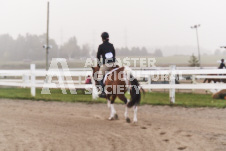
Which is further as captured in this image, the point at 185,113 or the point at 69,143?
the point at 185,113

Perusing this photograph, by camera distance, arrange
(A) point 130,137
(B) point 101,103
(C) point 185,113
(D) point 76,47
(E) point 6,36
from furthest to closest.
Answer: (E) point 6,36 → (D) point 76,47 → (B) point 101,103 → (C) point 185,113 → (A) point 130,137

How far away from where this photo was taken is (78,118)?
32.7ft

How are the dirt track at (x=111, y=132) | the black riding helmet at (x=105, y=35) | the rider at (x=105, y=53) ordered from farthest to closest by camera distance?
the black riding helmet at (x=105, y=35) → the rider at (x=105, y=53) → the dirt track at (x=111, y=132)

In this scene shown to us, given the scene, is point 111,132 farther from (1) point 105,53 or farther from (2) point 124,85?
(1) point 105,53

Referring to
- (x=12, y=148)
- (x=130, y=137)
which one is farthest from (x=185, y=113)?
(x=12, y=148)

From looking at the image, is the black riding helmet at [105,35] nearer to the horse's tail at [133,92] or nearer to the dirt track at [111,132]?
the horse's tail at [133,92]

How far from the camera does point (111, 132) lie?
25.1ft

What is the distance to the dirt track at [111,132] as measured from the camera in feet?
20.8

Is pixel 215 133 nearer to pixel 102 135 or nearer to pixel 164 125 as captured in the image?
pixel 164 125

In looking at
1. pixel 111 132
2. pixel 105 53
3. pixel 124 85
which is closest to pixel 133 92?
pixel 124 85

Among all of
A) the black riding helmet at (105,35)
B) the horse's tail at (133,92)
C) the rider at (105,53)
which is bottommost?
the horse's tail at (133,92)

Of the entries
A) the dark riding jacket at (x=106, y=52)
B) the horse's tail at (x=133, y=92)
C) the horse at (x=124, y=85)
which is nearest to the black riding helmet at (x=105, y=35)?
the dark riding jacket at (x=106, y=52)

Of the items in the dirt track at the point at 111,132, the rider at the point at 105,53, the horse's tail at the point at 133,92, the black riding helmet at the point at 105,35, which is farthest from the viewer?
the black riding helmet at the point at 105,35

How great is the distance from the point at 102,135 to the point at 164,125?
2.14m
